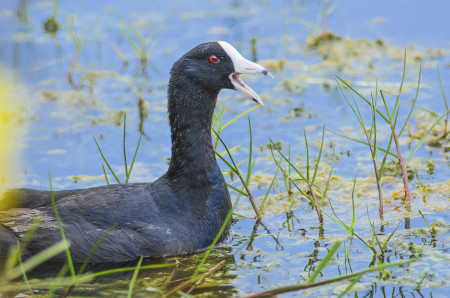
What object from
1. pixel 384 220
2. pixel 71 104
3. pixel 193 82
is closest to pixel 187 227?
pixel 193 82

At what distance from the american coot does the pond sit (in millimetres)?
167

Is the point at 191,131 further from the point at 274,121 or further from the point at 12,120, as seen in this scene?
the point at 12,120

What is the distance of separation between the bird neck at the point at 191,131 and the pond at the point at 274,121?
0.19 meters

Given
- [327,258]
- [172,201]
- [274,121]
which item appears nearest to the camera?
[327,258]

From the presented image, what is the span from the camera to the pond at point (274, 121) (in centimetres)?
502

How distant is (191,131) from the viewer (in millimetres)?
5496

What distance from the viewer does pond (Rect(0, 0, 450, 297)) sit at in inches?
198

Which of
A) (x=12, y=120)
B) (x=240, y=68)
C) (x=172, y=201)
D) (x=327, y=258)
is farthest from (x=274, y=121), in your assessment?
(x=327, y=258)

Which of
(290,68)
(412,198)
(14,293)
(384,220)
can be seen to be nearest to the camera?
(14,293)

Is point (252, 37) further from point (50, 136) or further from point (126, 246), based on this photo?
point (126, 246)

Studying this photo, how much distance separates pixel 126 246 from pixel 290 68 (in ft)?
13.0

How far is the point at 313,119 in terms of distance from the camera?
751 cm

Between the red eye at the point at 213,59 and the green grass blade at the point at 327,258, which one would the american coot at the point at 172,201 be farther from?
the green grass blade at the point at 327,258

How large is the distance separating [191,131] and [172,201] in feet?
1.67
